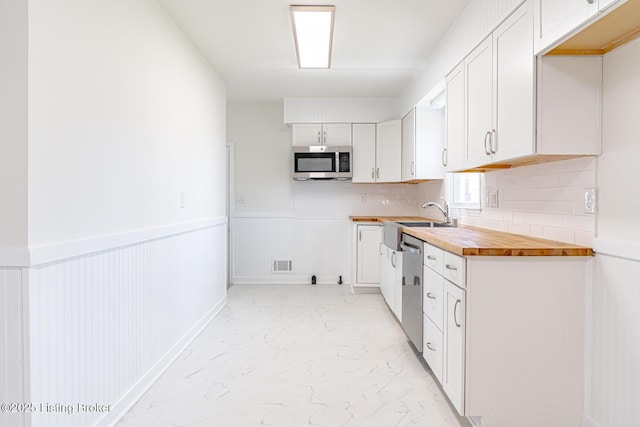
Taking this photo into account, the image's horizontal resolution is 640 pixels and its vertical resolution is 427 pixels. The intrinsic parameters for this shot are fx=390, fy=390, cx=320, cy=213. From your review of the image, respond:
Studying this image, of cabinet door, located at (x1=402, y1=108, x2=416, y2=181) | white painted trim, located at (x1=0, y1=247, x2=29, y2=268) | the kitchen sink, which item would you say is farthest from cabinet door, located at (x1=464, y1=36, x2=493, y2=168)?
white painted trim, located at (x1=0, y1=247, x2=29, y2=268)

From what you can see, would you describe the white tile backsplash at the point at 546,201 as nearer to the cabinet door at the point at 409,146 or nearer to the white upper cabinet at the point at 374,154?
the cabinet door at the point at 409,146

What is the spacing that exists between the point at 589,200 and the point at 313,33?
7.01 feet

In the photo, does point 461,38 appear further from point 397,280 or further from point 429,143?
point 397,280

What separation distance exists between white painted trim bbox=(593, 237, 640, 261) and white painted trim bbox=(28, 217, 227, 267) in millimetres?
2315

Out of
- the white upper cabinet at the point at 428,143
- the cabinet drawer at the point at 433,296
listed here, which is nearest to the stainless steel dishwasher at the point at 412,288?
the cabinet drawer at the point at 433,296

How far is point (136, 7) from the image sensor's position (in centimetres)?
224

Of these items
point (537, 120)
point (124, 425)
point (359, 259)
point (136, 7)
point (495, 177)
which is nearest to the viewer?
point (537, 120)

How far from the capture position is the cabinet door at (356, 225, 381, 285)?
4680 mm

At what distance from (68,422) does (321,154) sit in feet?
12.6

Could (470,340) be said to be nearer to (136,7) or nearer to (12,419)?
(12,419)

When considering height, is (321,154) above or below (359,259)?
above

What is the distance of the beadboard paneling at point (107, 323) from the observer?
150 cm

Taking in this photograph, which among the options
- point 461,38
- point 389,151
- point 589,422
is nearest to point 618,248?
point 589,422

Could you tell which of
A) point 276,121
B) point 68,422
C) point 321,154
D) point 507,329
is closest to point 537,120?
point 507,329
